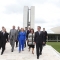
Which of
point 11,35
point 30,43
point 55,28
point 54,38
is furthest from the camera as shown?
point 55,28

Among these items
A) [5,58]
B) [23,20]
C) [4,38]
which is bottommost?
[5,58]

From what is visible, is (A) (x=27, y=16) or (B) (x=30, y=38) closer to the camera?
(B) (x=30, y=38)

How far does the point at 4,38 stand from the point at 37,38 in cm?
251

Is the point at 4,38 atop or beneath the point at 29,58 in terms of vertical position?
atop

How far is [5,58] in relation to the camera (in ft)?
39.6

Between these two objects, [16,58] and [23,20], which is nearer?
[16,58]

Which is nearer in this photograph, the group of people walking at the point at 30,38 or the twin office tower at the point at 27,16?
the group of people walking at the point at 30,38

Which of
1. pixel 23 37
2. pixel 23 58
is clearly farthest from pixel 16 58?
pixel 23 37

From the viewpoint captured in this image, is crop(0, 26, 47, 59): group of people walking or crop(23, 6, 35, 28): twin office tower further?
crop(23, 6, 35, 28): twin office tower

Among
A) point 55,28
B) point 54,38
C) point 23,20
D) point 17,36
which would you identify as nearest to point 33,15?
point 23,20

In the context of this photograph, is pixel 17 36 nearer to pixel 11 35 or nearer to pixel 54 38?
pixel 11 35

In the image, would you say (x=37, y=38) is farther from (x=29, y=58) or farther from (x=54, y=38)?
(x=54, y=38)

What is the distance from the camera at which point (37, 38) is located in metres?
12.0

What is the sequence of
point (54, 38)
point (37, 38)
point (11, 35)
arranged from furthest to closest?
point (54, 38) → point (11, 35) → point (37, 38)
